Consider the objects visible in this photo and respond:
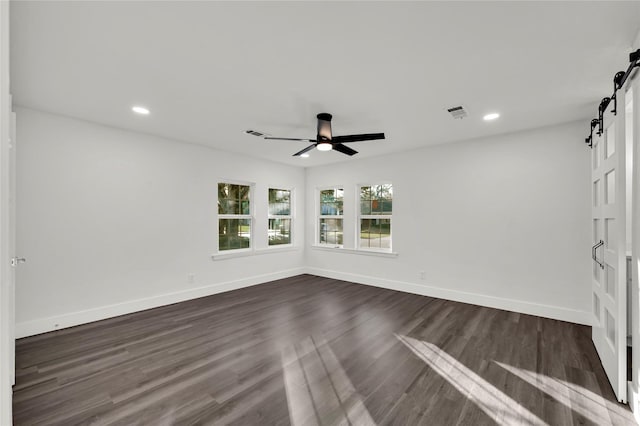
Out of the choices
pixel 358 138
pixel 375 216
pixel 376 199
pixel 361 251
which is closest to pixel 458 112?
pixel 358 138

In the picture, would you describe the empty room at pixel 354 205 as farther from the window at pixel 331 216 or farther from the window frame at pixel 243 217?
the window at pixel 331 216

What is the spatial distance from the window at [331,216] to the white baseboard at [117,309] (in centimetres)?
189

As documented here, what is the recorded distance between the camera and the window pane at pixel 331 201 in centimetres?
648

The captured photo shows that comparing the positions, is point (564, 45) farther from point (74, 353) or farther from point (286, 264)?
point (286, 264)

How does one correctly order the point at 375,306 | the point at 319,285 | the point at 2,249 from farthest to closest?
the point at 319,285
the point at 375,306
the point at 2,249

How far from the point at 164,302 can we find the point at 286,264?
2652 millimetres

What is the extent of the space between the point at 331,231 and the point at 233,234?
7.39 ft

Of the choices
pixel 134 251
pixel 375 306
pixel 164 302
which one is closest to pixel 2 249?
pixel 134 251

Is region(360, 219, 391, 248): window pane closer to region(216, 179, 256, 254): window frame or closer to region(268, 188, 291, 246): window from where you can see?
region(268, 188, 291, 246): window

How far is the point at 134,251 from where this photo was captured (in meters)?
4.14

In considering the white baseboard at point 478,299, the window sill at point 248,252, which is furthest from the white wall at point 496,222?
the window sill at point 248,252

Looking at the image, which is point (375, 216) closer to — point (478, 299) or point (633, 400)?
point (478, 299)

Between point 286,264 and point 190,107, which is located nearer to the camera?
point 190,107

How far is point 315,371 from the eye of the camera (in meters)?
2.54
